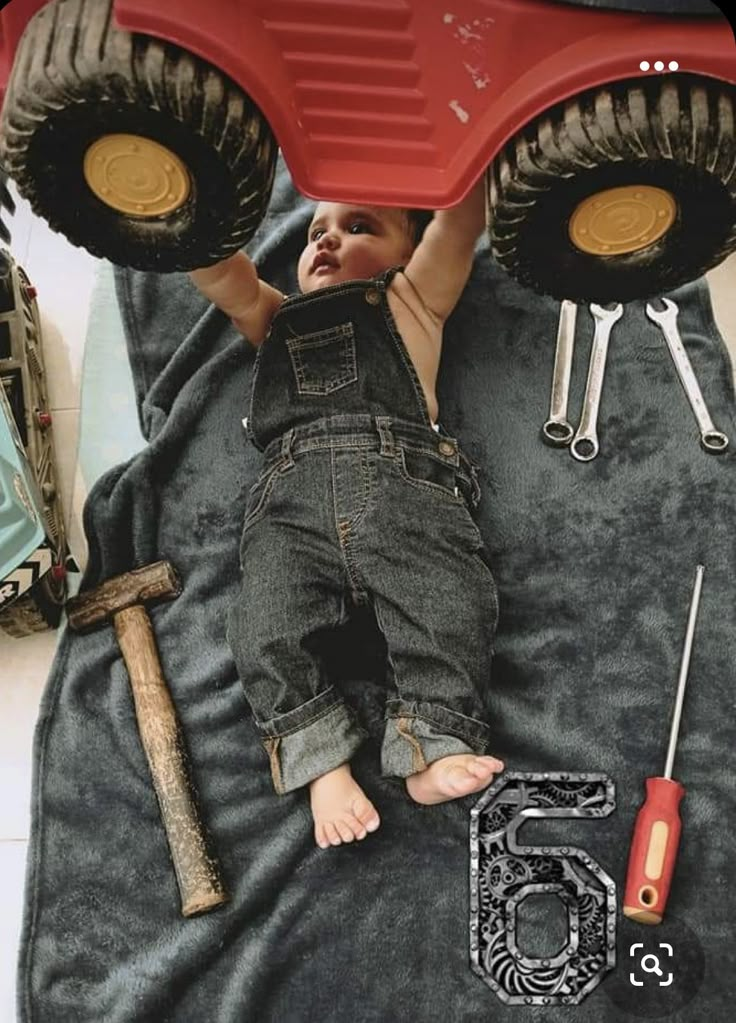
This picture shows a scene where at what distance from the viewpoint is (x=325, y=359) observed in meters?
0.75

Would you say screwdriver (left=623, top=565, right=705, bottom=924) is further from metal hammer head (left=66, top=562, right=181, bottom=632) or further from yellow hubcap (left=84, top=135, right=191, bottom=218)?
yellow hubcap (left=84, top=135, right=191, bottom=218)

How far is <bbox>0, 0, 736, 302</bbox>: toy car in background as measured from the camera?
45 centimetres

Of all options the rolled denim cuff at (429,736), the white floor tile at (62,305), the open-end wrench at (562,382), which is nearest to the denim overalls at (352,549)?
the rolled denim cuff at (429,736)

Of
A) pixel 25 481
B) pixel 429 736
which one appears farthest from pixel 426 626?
→ pixel 25 481

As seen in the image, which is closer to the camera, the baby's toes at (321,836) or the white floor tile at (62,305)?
the baby's toes at (321,836)

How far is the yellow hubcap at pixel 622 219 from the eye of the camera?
1.65 feet

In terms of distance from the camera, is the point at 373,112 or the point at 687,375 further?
the point at 687,375

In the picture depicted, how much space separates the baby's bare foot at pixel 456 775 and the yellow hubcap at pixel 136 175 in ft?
1.24

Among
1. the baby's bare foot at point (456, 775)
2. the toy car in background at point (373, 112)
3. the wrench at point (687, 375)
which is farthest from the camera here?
the wrench at point (687, 375)

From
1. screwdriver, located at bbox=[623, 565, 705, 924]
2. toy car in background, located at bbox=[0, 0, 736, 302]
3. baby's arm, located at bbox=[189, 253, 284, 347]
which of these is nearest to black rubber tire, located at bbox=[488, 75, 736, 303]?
toy car in background, located at bbox=[0, 0, 736, 302]

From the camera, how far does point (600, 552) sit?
0.80 metres

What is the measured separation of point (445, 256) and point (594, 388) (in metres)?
0.18

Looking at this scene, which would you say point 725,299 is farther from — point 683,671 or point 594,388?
point 683,671

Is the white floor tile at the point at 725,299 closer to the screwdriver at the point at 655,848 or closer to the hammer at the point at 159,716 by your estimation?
the screwdriver at the point at 655,848
